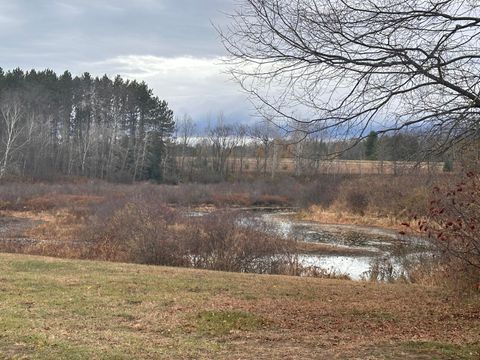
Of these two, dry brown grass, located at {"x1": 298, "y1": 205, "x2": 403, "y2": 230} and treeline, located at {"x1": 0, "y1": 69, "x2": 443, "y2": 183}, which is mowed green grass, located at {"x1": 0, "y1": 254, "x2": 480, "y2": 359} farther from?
treeline, located at {"x1": 0, "y1": 69, "x2": 443, "y2": 183}

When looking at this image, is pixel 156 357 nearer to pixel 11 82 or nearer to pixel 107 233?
pixel 107 233

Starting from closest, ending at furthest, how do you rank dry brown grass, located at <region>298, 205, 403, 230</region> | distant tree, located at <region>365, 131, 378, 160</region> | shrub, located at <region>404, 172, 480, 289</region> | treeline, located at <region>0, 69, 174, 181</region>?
distant tree, located at <region>365, 131, 378, 160</region>
shrub, located at <region>404, 172, 480, 289</region>
dry brown grass, located at <region>298, 205, 403, 230</region>
treeline, located at <region>0, 69, 174, 181</region>

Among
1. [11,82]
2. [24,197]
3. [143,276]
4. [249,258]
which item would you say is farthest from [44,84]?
[143,276]

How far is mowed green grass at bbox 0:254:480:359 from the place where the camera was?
19.1 ft

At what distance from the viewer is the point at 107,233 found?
22453 mm

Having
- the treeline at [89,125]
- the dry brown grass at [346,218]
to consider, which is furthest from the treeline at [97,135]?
the dry brown grass at [346,218]

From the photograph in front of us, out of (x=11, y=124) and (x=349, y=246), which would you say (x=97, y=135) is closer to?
(x=11, y=124)

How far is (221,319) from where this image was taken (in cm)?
745

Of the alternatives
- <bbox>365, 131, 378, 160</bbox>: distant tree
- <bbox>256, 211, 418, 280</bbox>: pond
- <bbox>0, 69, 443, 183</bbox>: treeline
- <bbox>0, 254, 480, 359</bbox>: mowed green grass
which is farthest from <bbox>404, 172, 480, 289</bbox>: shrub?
<bbox>0, 69, 443, 183</bbox>: treeline

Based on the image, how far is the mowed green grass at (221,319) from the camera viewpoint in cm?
582

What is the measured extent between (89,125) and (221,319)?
66449 mm

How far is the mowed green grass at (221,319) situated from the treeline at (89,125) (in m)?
52.4

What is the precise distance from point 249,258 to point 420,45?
13277 millimetres

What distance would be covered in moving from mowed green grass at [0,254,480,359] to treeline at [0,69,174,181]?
2062 inches
